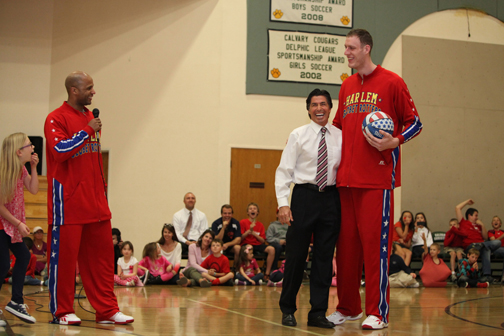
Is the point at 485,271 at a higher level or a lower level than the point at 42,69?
lower

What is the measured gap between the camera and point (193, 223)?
9.09 m

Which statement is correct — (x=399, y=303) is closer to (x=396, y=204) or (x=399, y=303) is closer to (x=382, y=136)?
(x=382, y=136)

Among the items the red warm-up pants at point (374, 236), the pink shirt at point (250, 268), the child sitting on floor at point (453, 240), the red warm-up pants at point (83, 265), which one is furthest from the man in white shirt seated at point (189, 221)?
the red warm-up pants at point (374, 236)

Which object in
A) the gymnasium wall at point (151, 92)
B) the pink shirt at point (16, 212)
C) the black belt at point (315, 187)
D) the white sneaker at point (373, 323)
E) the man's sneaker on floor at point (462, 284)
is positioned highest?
the gymnasium wall at point (151, 92)

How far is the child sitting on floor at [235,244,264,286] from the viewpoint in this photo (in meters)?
8.28

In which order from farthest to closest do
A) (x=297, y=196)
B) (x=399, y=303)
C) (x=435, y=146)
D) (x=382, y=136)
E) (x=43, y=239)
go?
(x=435, y=146), (x=43, y=239), (x=399, y=303), (x=297, y=196), (x=382, y=136)

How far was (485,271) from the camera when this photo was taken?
30.8 feet

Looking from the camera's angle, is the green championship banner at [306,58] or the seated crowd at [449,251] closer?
the seated crowd at [449,251]

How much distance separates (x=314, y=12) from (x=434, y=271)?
17.9 ft

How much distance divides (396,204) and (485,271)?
2.11m

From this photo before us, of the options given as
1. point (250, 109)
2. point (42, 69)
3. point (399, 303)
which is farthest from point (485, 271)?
point (42, 69)

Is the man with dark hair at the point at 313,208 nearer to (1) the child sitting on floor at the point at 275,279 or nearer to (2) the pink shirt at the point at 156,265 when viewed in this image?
(1) the child sitting on floor at the point at 275,279

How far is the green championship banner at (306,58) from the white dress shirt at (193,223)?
10.2 ft

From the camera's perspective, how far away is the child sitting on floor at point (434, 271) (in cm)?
852
